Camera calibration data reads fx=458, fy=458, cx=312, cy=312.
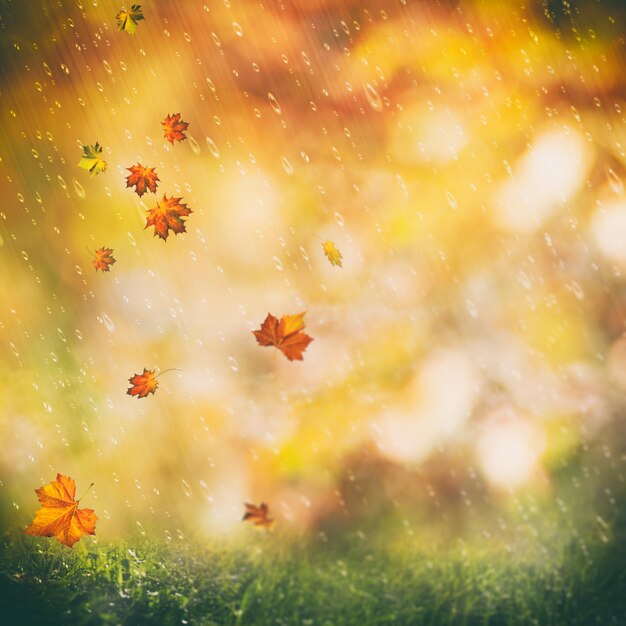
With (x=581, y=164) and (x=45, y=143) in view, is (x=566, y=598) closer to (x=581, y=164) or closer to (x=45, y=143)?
(x=581, y=164)

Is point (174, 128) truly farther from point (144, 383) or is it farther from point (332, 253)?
point (144, 383)

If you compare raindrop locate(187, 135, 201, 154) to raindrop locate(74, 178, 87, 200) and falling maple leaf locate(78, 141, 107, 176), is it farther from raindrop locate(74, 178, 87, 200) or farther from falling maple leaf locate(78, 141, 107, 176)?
raindrop locate(74, 178, 87, 200)

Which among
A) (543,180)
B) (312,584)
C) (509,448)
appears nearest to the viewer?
(312,584)

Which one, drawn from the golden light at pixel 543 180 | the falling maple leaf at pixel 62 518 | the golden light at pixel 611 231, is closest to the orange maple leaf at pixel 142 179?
the falling maple leaf at pixel 62 518

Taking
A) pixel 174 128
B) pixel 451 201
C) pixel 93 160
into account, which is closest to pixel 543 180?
pixel 451 201

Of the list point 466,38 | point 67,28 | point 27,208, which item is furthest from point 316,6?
point 27,208
